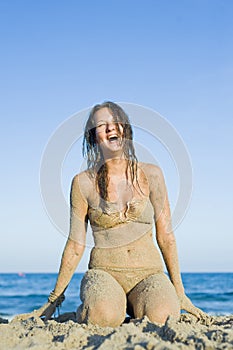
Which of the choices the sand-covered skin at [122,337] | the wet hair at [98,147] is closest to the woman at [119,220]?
the wet hair at [98,147]

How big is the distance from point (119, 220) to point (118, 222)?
17 millimetres

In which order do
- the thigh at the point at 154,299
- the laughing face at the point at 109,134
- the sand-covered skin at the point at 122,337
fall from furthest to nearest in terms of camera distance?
the laughing face at the point at 109,134 → the thigh at the point at 154,299 → the sand-covered skin at the point at 122,337

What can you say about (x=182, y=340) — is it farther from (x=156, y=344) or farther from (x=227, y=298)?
(x=227, y=298)

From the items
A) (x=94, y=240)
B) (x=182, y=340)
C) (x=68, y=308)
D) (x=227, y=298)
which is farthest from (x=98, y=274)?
(x=227, y=298)

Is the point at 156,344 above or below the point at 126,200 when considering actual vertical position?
below

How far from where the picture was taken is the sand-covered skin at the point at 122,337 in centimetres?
248

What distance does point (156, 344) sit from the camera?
2400mm

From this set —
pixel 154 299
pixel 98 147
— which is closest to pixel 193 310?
pixel 154 299

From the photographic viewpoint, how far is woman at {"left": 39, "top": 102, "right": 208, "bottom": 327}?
395 cm

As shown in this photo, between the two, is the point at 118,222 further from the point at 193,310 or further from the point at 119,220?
the point at 193,310

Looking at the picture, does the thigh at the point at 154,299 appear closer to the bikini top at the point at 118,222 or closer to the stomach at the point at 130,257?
the stomach at the point at 130,257

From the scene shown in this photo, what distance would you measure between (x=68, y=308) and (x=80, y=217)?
13.8 meters

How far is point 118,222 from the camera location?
400cm

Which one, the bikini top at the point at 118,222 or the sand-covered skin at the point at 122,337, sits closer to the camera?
the sand-covered skin at the point at 122,337
